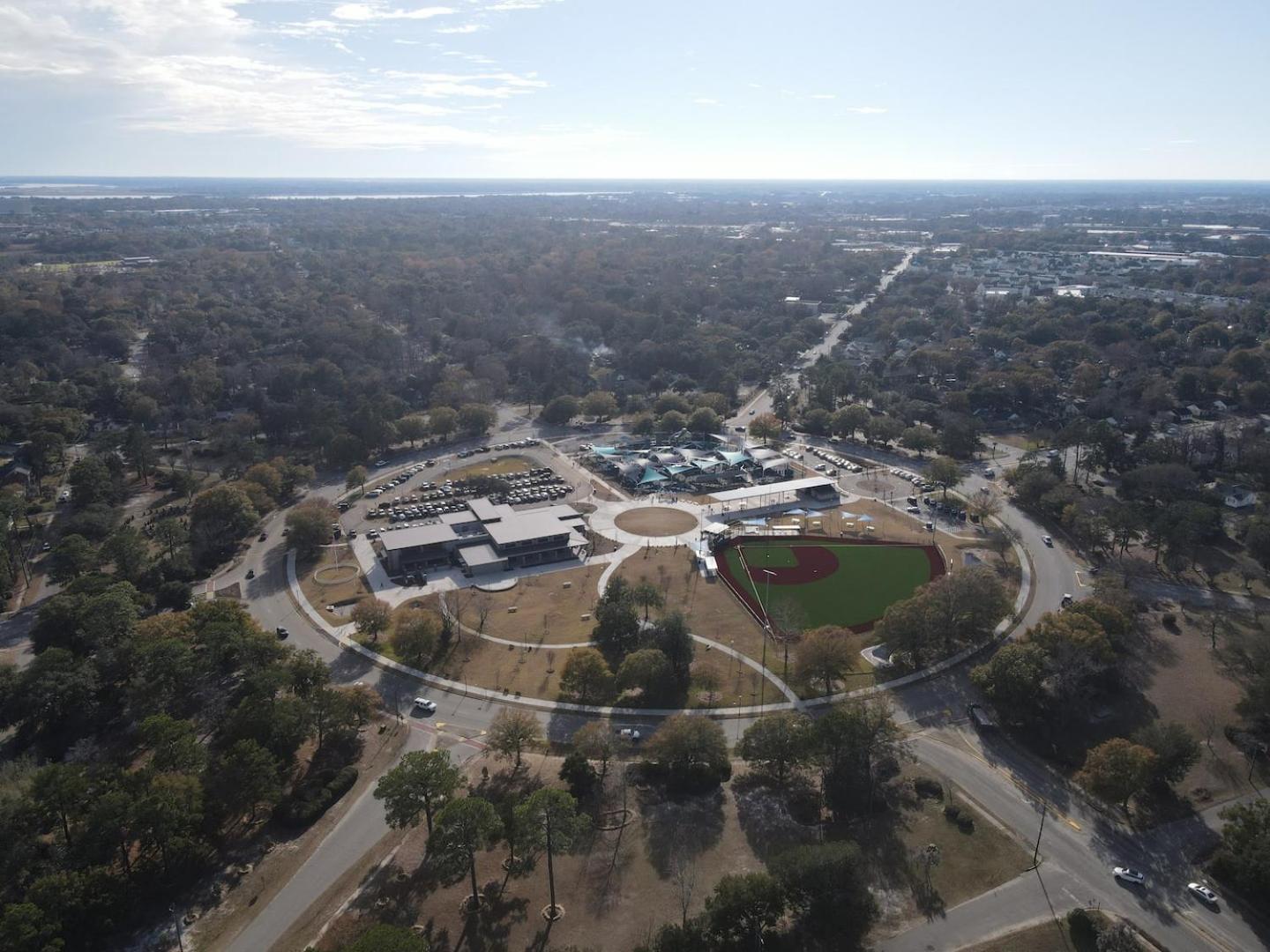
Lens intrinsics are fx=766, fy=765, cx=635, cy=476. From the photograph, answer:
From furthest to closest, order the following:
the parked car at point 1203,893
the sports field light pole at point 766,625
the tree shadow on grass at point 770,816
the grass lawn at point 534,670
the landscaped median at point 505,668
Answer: the sports field light pole at point 766,625 < the grass lawn at point 534,670 < the landscaped median at point 505,668 < the tree shadow on grass at point 770,816 < the parked car at point 1203,893

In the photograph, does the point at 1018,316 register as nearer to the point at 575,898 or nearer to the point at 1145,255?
the point at 1145,255

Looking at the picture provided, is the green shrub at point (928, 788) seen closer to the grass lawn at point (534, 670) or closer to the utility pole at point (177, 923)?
the grass lawn at point (534, 670)

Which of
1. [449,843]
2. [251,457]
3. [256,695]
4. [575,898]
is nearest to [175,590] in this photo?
[256,695]

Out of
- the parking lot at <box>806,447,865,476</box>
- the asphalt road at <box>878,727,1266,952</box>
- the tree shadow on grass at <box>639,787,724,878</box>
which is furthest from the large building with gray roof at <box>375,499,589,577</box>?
the asphalt road at <box>878,727,1266,952</box>

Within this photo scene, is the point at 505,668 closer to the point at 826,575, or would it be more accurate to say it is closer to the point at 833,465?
the point at 826,575

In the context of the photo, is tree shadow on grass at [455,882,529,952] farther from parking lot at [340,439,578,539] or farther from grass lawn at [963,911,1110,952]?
parking lot at [340,439,578,539]

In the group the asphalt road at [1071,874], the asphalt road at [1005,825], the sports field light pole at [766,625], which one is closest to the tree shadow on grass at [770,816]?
the asphalt road at [1005,825]

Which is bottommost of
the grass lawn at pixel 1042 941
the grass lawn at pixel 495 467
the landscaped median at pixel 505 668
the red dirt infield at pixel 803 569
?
the grass lawn at pixel 495 467
